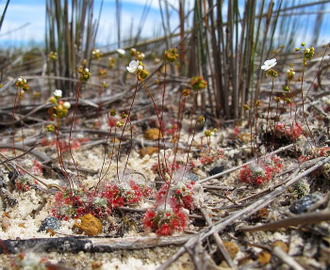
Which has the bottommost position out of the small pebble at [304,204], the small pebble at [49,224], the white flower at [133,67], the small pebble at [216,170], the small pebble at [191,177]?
the small pebble at [49,224]

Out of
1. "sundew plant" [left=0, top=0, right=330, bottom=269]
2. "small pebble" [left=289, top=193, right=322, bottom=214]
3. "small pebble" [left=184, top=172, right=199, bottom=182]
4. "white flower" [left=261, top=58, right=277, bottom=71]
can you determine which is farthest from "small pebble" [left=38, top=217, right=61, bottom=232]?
"white flower" [left=261, top=58, right=277, bottom=71]

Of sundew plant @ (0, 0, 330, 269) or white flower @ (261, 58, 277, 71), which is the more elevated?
white flower @ (261, 58, 277, 71)

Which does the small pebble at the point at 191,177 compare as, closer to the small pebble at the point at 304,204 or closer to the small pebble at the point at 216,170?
the small pebble at the point at 216,170

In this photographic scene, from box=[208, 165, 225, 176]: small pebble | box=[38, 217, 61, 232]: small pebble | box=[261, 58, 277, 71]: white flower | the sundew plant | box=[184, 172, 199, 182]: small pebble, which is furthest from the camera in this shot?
box=[208, 165, 225, 176]: small pebble

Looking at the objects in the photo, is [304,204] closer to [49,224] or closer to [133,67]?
[133,67]

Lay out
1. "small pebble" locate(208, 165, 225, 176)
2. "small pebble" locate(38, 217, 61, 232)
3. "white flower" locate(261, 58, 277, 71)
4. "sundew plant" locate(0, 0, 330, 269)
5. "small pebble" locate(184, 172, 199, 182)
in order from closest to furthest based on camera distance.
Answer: "sundew plant" locate(0, 0, 330, 269), "small pebble" locate(38, 217, 61, 232), "white flower" locate(261, 58, 277, 71), "small pebble" locate(184, 172, 199, 182), "small pebble" locate(208, 165, 225, 176)

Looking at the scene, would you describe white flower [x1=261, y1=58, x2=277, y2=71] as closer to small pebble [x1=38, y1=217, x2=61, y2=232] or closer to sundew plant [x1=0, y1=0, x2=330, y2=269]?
sundew plant [x1=0, y1=0, x2=330, y2=269]

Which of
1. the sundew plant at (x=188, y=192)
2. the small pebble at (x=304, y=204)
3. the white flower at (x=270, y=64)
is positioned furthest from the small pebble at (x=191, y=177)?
the white flower at (x=270, y=64)

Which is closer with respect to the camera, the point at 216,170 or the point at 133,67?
the point at 133,67

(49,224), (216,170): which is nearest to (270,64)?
(216,170)
